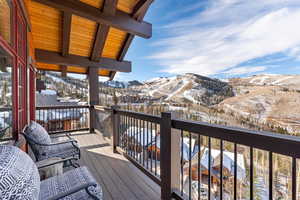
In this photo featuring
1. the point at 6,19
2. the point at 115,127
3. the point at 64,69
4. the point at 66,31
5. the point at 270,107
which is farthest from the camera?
the point at 64,69

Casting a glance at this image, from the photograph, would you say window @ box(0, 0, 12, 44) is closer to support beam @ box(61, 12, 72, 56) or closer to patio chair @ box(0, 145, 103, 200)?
patio chair @ box(0, 145, 103, 200)

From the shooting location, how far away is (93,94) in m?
6.36

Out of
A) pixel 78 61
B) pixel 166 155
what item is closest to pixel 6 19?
pixel 166 155

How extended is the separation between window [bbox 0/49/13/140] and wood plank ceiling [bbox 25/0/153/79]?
223cm

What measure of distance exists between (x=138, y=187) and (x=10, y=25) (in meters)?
3.05

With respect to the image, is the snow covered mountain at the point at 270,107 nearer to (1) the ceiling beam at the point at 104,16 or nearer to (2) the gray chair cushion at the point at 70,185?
(2) the gray chair cushion at the point at 70,185

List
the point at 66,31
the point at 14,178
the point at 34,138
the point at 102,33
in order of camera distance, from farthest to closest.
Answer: the point at 102,33
the point at 66,31
the point at 34,138
the point at 14,178

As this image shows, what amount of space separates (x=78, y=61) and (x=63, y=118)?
244 cm

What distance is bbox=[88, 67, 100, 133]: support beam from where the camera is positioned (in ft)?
20.4

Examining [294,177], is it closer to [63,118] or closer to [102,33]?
[102,33]

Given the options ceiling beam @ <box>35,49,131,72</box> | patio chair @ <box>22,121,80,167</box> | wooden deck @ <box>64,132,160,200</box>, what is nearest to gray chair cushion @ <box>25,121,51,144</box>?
patio chair @ <box>22,121,80,167</box>

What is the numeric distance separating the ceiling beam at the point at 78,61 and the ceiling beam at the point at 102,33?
1.01 ft

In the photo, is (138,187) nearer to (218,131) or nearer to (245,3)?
(218,131)

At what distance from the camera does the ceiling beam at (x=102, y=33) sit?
3961 millimetres
